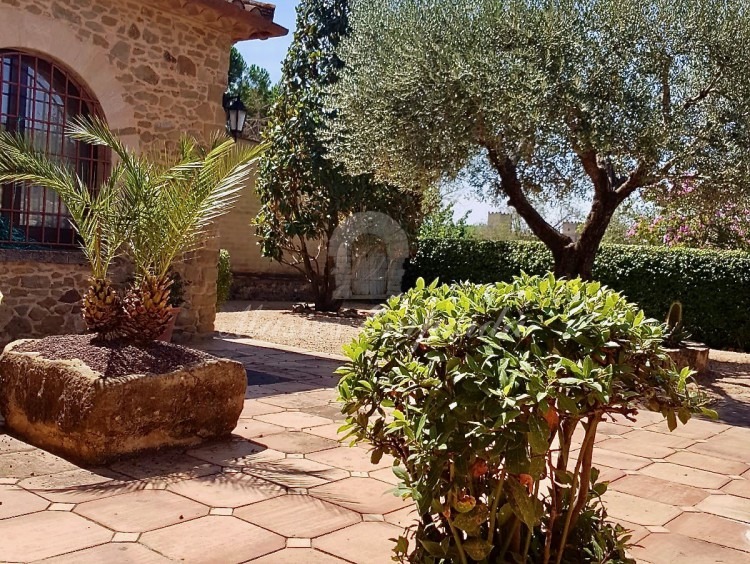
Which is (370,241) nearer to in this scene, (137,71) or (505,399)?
(137,71)

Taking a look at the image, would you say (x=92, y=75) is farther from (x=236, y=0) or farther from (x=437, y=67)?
(x=437, y=67)

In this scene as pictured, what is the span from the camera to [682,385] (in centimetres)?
246

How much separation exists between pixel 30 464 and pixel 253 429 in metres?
1.52

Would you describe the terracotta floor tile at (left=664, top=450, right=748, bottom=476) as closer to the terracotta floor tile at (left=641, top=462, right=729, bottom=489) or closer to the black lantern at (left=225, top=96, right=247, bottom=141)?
the terracotta floor tile at (left=641, top=462, right=729, bottom=489)

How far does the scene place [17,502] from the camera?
348cm

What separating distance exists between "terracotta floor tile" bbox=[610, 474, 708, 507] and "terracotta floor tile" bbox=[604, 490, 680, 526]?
9cm

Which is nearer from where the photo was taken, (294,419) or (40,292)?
(294,419)

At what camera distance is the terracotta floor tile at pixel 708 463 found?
4.87 m

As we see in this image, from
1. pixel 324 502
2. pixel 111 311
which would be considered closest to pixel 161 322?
pixel 111 311

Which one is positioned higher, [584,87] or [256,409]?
[584,87]

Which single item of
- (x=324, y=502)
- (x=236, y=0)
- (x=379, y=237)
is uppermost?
(x=236, y=0)

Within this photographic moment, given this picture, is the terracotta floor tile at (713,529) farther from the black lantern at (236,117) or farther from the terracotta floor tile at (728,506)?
the black lantern at (236,117)

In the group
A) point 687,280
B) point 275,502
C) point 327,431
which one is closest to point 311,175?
point 687,280

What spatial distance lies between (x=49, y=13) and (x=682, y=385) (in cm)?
738
